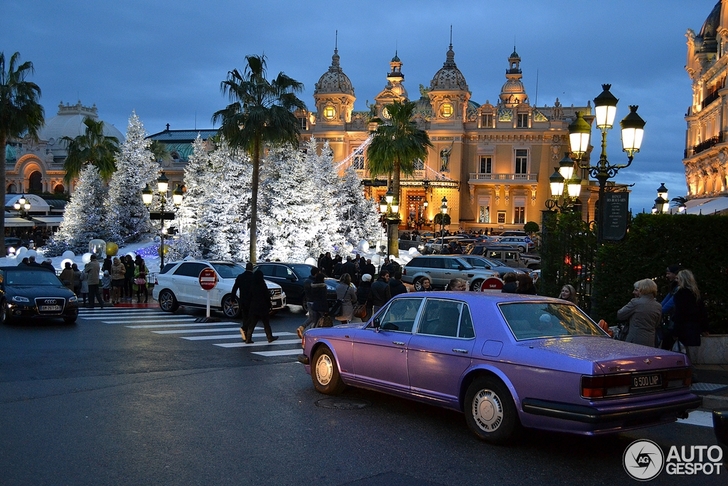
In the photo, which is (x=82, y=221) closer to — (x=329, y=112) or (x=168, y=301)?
(x=168, y=301)

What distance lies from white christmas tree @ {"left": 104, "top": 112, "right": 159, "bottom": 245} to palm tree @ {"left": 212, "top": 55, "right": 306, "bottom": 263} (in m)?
8.41

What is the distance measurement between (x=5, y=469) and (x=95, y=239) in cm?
3296

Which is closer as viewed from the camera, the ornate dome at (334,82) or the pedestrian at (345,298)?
the pedestrian at (345,298)

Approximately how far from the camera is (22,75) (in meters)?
34.5

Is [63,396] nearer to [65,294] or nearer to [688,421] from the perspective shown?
[688,421]

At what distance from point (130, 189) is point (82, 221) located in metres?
3.14

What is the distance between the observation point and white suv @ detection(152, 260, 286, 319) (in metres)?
20.4

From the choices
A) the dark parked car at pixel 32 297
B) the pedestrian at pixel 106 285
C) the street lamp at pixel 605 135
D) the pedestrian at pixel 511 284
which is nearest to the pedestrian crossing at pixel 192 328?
the dark parked car at pixel 32 297

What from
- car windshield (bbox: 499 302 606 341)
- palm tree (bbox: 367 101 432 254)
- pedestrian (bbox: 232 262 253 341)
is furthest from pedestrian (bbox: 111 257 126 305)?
palm tree (bbox: 367 101 432 254)

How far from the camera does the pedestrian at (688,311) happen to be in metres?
10.0

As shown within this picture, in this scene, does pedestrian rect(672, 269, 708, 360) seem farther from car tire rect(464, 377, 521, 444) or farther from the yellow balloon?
the yellow balloon

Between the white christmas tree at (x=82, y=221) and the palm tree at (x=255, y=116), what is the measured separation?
426 inches

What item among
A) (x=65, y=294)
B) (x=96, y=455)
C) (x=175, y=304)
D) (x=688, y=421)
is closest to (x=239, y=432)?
(x=96, y=455)

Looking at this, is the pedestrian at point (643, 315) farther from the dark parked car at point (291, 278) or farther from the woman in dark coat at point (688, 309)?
the dark parked car at point (291, 278)
